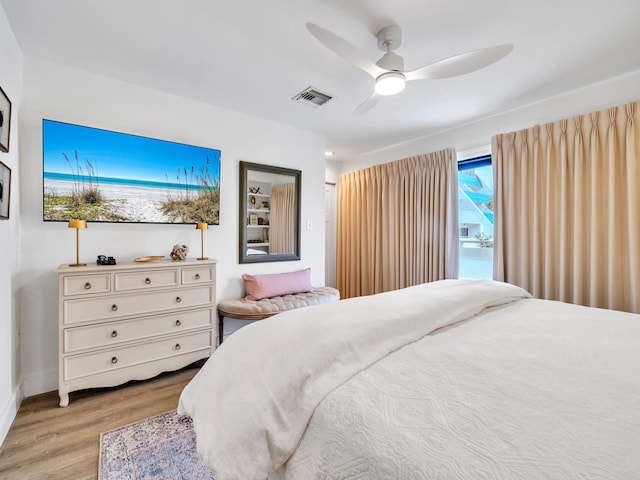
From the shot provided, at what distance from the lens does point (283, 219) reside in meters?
3.57

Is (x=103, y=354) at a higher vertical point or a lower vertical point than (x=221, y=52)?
lower

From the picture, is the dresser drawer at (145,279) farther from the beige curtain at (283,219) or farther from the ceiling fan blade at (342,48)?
the ceiling fan blade at (342,48)

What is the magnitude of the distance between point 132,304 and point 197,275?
0.52 m

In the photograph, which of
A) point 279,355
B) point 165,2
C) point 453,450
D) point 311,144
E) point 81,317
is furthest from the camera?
point 311,144

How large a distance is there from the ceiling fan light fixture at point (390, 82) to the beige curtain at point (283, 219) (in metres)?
1.85

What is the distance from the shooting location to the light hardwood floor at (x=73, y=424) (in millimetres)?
1534

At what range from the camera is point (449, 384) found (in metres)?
0.92

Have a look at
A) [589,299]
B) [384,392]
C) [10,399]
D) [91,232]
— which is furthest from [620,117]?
[10,399]

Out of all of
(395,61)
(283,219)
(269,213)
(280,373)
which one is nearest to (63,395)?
(280,373)

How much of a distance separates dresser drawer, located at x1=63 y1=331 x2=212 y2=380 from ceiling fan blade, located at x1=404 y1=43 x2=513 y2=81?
265 centimetres

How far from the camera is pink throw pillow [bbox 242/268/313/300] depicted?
3143 mm

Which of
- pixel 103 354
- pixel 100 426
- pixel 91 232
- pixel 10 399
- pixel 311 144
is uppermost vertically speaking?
pixel 311 144

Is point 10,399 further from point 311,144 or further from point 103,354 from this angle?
point 311,144

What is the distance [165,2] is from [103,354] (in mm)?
2375
